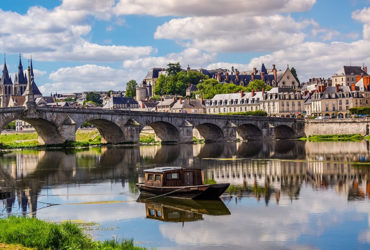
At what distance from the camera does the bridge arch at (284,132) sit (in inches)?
3893

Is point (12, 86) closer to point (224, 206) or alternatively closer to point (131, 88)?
point (131, 88)

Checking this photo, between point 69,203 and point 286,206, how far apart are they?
1101 cm

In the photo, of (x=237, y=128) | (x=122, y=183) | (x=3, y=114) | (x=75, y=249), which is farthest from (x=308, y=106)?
(x=75, y=249)

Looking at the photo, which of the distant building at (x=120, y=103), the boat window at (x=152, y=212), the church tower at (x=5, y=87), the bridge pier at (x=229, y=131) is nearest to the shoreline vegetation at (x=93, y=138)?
the bridge pier at (x=229, y=131)

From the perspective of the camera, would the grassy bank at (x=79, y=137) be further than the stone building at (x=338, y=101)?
No

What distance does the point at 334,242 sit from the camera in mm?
20359

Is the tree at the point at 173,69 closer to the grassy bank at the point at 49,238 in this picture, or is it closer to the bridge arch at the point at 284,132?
the bridge arch at the point at 284,132

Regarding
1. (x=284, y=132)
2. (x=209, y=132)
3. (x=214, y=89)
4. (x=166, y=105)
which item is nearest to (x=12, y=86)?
(x=166, y=105)

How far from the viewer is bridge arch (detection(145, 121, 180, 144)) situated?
86.6m

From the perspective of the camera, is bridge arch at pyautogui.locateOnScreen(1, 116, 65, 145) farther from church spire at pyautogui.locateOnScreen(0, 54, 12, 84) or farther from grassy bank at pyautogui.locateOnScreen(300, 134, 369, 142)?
church spire at pyautogui.locateOnScreen(0, 54, 12, 84)

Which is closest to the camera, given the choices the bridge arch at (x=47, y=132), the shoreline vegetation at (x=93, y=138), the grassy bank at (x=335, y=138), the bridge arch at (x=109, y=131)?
the bridge arch at (x=47, y=132)

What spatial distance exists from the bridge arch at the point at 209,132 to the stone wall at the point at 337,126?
1589 cm

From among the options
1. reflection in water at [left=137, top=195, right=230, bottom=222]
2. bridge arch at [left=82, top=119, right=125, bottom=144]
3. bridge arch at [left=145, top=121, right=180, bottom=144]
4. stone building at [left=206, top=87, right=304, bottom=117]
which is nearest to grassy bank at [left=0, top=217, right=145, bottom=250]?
reflection in water at [left=137, top=195, right=230, bottom=222]

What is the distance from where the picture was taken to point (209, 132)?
3735 inches
